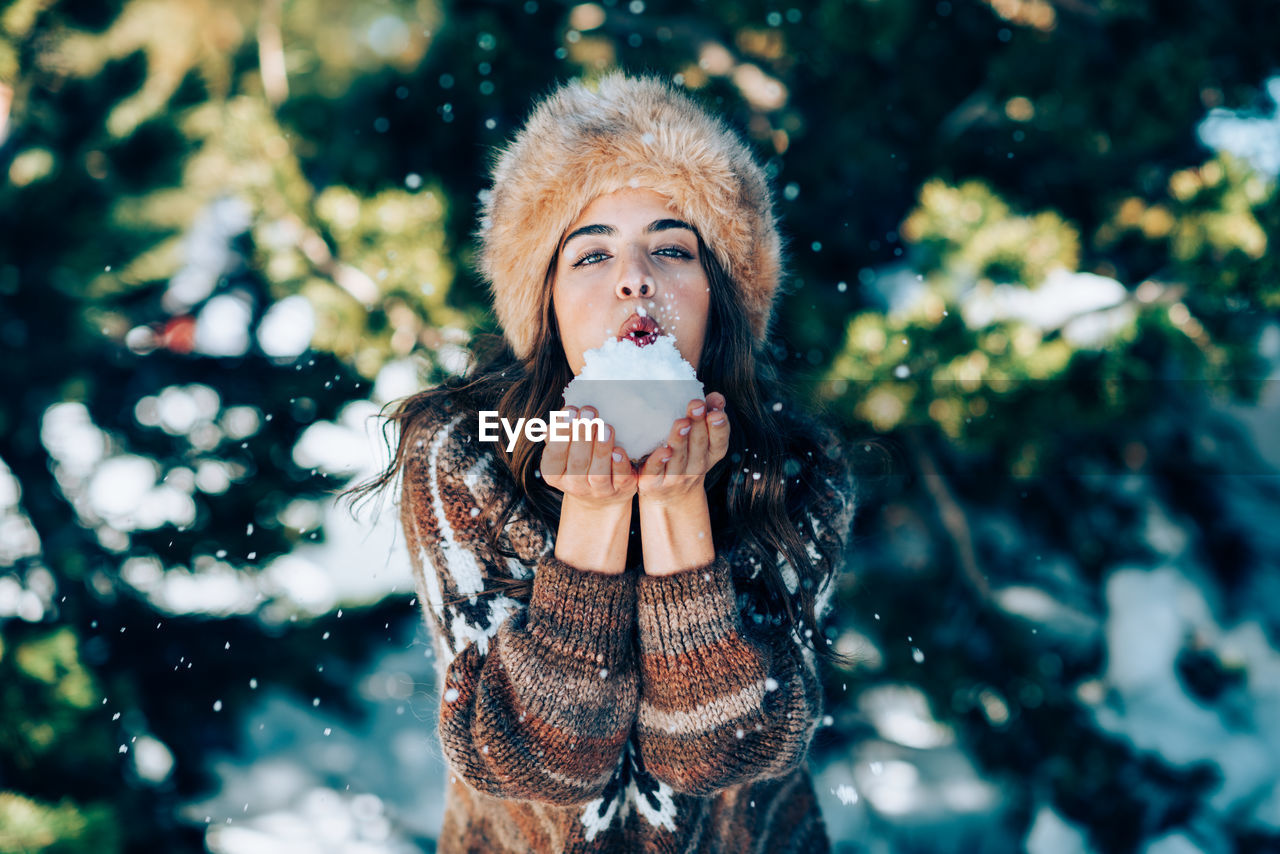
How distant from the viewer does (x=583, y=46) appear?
61.6 inches

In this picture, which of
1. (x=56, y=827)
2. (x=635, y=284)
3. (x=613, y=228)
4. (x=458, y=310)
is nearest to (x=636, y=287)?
(x=635, y=284)

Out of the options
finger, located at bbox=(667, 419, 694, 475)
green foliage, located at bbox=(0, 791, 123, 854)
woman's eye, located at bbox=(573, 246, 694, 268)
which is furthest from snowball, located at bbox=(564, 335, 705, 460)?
green foliage, located at bbox=(0, 791, 123, 854)

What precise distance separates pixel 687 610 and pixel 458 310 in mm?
940

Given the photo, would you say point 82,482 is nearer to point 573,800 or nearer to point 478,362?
point 478,362

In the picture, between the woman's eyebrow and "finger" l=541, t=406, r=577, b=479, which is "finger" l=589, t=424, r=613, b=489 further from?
the woman's eyebrow

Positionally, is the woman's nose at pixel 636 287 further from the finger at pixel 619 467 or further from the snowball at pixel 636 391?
the finger at pixel 619 467

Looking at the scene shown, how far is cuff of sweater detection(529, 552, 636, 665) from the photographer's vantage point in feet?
2.76

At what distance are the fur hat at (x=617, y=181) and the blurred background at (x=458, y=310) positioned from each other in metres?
0.35

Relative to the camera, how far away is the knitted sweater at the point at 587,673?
83 centimetres

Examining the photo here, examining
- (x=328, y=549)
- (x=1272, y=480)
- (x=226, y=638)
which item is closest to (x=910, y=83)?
(x=1272, y=480)

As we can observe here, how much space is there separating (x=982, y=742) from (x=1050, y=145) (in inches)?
55.4

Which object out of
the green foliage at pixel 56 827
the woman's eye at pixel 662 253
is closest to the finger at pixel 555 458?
the woman's eye at pixel 662 253

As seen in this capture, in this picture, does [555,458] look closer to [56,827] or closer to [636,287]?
[636,287]

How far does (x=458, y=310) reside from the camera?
153 cm
